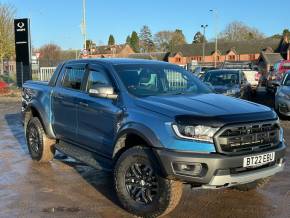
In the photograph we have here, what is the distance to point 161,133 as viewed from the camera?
5215mm

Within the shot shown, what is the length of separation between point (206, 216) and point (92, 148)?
1.98 m

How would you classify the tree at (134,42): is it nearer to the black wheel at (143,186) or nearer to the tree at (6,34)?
the tree at (6,34)

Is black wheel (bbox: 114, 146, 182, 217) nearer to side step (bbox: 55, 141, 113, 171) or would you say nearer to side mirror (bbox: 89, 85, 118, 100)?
side step (bbox: 55, 141, 113, 171)

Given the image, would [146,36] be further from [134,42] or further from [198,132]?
[198,132]

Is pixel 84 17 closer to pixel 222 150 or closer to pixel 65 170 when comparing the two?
pixel 65 170

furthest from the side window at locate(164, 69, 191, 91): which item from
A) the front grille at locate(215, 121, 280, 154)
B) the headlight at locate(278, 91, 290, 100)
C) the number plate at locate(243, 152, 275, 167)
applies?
the headlight at locate(278, 91, 290, 100)

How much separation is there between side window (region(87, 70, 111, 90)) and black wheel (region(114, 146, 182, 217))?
50.7 inches

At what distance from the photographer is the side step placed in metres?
6.30

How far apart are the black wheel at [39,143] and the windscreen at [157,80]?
2.45 m

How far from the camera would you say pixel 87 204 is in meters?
6.05

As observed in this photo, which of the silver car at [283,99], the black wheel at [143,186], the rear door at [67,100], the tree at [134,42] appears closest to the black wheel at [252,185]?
the black wheel at [143,186]

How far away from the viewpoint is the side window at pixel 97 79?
6.54m

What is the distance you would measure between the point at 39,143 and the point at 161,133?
12.2ft

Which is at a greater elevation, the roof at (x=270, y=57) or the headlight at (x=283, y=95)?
the roof at (x=270, y=57)
